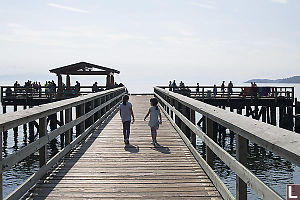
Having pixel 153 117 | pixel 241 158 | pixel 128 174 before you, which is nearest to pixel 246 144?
pixel 241 158

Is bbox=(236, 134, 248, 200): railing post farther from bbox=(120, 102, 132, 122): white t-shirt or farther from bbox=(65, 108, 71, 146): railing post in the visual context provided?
bbox=(120, 102, 132, 122): white t-shirt

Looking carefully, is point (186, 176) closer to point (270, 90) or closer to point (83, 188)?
point (83, 188)

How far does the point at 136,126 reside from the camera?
41.5 feet

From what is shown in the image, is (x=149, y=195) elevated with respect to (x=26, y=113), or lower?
Result: lower

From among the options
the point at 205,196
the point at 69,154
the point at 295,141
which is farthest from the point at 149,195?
the point at 69,154

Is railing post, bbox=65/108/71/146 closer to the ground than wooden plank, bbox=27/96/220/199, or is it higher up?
higher up

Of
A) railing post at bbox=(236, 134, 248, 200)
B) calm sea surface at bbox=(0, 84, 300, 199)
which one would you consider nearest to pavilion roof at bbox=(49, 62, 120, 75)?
calm sea surface at bbox=(0, 84, 300, 199)

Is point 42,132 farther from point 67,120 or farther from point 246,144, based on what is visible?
point 246,144

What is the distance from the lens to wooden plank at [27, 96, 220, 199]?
506 centimetres

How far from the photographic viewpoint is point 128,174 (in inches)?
239

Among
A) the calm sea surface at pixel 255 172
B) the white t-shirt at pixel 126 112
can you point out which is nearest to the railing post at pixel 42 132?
the white t-shirt at pixel 126 112

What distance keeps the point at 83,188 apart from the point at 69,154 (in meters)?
2.47

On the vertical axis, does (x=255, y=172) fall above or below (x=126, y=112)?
below

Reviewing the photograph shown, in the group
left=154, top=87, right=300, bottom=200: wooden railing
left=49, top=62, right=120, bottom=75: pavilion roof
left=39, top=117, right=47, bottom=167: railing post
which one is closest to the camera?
left=154, top=87, right=300, bottom=200: wooden railing
